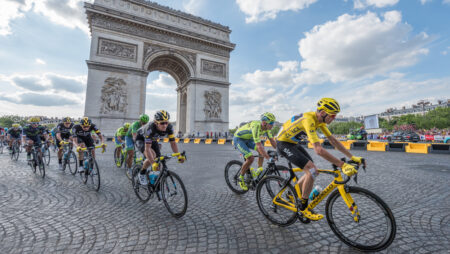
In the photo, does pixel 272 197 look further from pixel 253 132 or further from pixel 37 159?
pixel 37 159

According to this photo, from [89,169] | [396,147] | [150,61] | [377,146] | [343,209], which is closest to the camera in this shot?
[343,209]

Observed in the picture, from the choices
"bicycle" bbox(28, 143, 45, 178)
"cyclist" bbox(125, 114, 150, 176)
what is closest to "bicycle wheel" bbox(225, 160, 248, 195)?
"cyclist" bbox(125, 114, 150, 176)

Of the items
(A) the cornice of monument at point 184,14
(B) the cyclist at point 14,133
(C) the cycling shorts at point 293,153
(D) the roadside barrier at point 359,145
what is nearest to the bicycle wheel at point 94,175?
(C) the cycling shorts at point 293,153

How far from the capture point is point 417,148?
11430 mm

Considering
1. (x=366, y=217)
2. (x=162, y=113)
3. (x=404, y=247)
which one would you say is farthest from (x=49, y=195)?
(x=404, y=247)

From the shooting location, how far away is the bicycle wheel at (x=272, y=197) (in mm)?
2672

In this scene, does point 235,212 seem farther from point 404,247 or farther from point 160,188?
point 404,247

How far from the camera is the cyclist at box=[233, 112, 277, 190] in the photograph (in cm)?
365

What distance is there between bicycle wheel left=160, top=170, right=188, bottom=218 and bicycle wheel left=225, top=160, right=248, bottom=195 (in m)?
1.46

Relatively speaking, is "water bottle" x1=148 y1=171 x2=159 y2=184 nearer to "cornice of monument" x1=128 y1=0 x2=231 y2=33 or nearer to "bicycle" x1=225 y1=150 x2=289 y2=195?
"bicycle" x1=225 y1=150 x2=289 y2=195

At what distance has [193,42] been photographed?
26.8 metres

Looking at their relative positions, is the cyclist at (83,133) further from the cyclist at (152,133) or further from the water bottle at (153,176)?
the water bottle at (153,176)

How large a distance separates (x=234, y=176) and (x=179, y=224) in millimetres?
1750

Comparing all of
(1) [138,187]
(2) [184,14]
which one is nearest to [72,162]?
(1) [138,187]
